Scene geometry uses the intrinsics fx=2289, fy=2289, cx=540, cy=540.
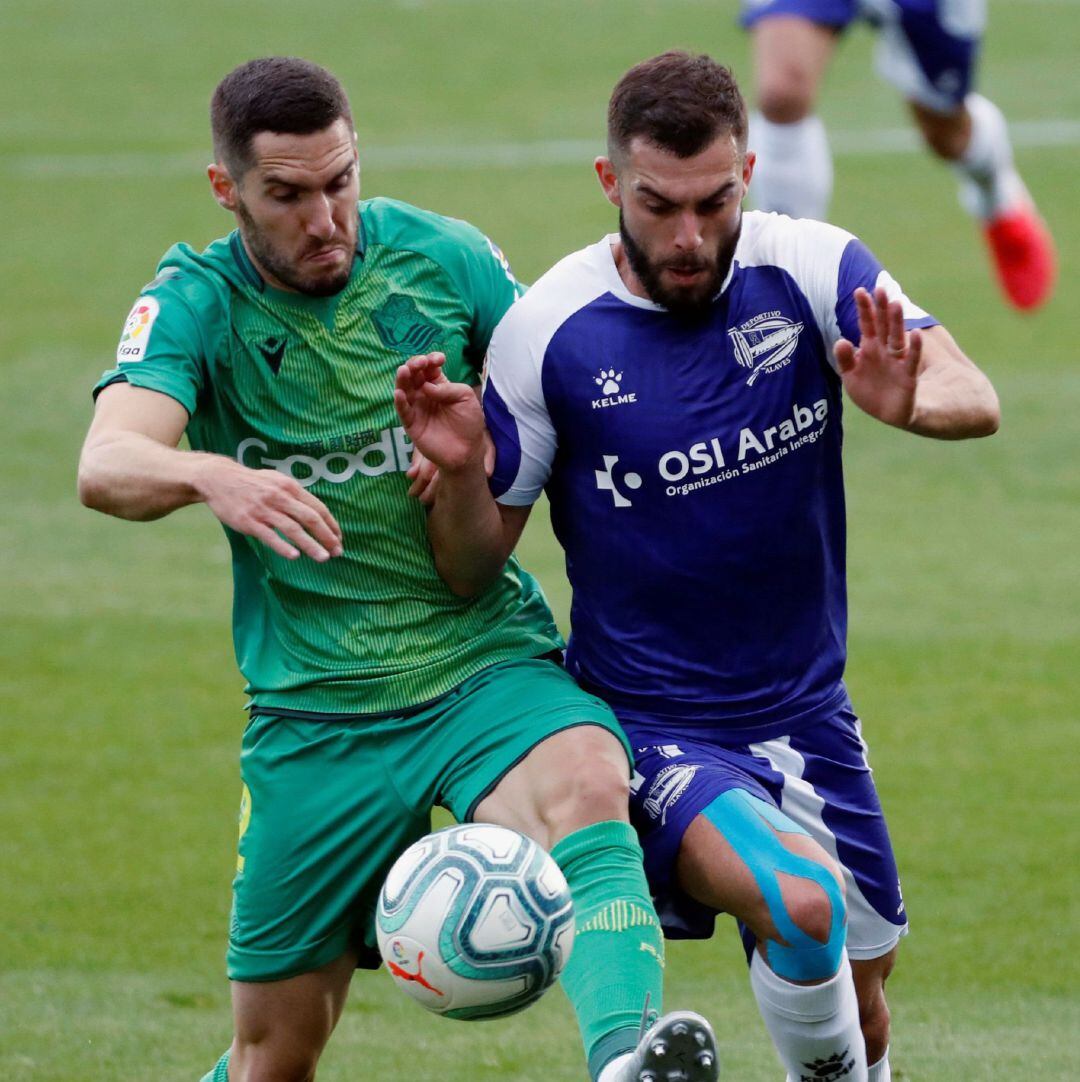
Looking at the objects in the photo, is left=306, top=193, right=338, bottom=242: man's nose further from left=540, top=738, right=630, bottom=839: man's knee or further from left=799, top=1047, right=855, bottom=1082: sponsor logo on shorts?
left=799, top=1047, right=855, bottom=1082: sponsor logo on shorts

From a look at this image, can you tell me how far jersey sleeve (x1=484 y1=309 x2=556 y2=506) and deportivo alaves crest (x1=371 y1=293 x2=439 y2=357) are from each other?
0.77 ft

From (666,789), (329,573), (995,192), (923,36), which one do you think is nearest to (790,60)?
(923,36)

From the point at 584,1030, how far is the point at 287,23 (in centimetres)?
2636

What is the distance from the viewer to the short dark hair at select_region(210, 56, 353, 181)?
530 cm

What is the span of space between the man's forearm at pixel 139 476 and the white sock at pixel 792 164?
5.93 metres

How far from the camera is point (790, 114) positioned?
10266 millimetres

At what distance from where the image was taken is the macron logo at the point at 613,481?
5.32m

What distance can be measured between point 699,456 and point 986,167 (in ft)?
25.5

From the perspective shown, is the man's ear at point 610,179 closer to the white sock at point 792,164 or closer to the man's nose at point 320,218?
the man's nose at point 320,218

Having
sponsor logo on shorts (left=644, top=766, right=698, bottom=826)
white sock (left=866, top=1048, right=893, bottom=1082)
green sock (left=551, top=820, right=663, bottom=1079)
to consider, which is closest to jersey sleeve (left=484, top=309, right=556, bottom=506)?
sponsor logo on shorts (left=644, top=766, right=698, bottom=826)

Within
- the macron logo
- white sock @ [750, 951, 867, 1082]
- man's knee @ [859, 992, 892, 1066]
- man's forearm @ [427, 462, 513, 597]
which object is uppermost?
the macron logo

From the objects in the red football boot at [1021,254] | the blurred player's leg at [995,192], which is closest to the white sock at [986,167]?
the blurred player's leg at [995,192]

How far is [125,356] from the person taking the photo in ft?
17.5

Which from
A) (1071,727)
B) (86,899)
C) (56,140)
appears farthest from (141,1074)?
(56,140)
